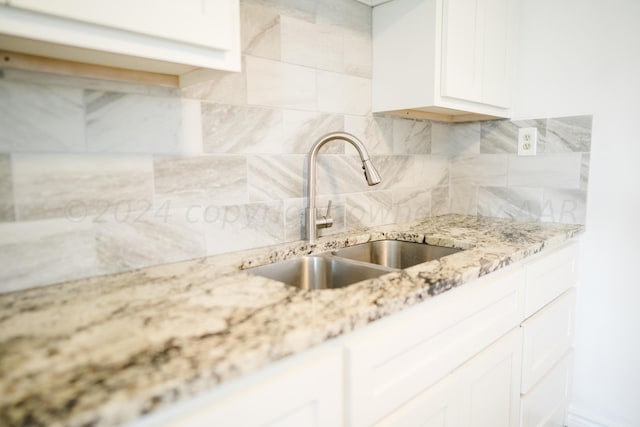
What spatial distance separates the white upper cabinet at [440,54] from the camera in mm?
1401

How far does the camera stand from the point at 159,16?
2.35 ft

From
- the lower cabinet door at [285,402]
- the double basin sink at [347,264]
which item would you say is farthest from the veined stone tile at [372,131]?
the lower cabinet door at [285,402]

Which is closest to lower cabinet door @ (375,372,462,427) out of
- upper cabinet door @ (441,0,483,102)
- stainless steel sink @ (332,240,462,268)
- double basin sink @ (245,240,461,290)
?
double basin sink @ (245,240,461,290)

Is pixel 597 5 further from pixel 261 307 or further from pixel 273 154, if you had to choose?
pixel 261 307

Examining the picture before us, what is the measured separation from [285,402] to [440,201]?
1.61m

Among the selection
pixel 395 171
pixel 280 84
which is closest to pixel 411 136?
pixel 395 171

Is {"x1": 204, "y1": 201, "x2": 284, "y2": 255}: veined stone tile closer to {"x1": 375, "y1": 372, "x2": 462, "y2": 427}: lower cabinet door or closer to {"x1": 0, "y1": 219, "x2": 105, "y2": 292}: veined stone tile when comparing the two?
{"x1": 0, "y1": 219, "x2": 105, "y2": 292}: veined stone tile

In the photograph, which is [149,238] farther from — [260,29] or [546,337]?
[546,337]

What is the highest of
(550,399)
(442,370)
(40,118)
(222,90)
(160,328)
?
(222,90)

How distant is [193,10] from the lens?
758 mm

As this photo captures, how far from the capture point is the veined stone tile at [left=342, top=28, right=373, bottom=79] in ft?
4.86

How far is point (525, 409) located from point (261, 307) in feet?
3.65

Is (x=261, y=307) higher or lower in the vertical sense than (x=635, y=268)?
higher

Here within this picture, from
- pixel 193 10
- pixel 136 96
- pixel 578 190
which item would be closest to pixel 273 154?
pixel 136 96
